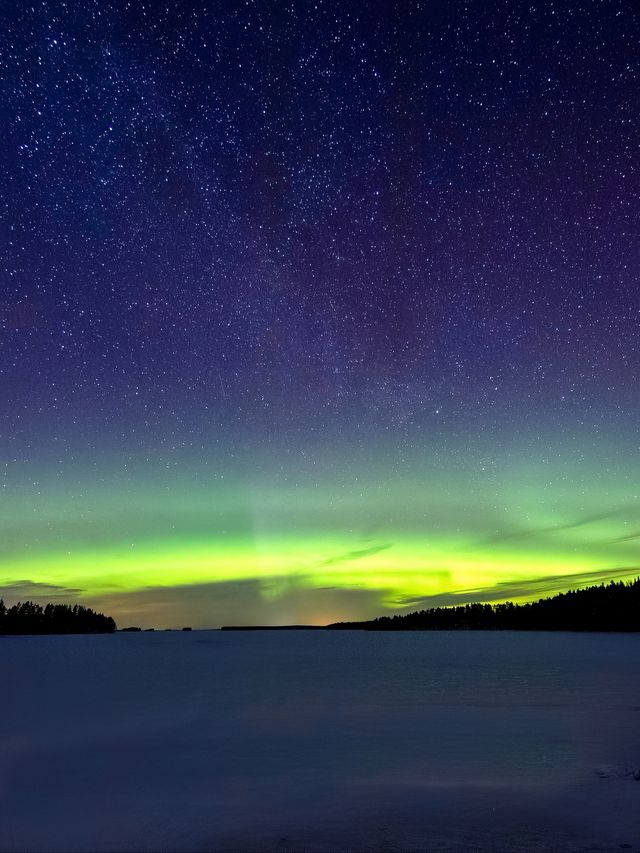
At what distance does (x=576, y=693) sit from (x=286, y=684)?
23.5 meters

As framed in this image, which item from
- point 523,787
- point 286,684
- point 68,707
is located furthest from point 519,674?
point 523,787

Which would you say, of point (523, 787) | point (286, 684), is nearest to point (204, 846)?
point (523, 787)

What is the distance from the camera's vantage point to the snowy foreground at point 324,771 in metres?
13.8

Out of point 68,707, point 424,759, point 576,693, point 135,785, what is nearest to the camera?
point 135,785

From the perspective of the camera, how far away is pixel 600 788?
56.6 feet

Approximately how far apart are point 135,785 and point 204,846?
770 cm

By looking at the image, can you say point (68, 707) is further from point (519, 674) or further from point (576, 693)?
point (519, 674)

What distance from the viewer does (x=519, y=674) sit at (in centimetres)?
6272

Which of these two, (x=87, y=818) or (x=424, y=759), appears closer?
(x=87, y=818)

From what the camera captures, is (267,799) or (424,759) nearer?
(267,799)

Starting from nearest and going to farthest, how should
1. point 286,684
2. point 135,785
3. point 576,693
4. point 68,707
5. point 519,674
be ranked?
point 135,785 < point 68,707 < point 576,693 < point 286,684 < point 519,674

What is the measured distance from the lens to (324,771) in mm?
21359

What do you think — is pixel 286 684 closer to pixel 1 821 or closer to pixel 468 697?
pixel 468 697

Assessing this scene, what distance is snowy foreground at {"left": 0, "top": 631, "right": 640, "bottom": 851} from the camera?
13.8 meters
